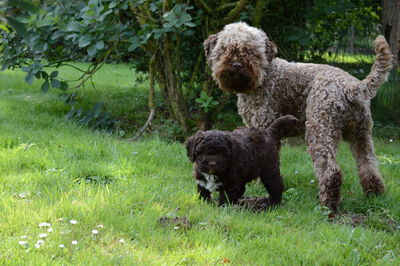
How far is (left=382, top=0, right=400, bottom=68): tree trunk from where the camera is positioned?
10.2 m

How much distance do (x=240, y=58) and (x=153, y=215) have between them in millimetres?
2209

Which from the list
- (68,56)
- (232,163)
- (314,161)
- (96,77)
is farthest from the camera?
(96,77)

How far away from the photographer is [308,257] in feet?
11.6

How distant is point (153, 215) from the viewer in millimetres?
4098

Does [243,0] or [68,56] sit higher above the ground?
[243,0]

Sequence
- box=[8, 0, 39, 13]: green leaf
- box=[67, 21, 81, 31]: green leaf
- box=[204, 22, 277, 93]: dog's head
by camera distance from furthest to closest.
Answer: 1. box=[67, 21, 81, 31]: green leaf
2. box=[204, 22, 277, 93]: dog's head
3. box=[8, 0, 39, 13]: green leaf

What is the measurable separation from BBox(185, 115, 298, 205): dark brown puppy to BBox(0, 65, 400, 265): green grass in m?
0.19

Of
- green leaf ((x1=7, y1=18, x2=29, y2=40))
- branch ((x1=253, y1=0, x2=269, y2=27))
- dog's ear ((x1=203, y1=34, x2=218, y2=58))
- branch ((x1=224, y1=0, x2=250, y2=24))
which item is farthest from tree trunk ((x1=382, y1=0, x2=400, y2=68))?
green leaf ((x1=7, y1=18, x2=29, y2=40))

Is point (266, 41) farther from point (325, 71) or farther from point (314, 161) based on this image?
point (314, 161)

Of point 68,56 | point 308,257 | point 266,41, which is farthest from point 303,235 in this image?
point 68,56

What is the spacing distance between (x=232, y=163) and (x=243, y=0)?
4148 mm

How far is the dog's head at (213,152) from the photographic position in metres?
4.23

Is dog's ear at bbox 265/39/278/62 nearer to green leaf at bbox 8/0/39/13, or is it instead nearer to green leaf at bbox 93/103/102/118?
green leaf at bbox 93/103/102/118

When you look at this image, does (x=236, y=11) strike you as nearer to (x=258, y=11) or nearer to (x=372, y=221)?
(x=258, y=11)
